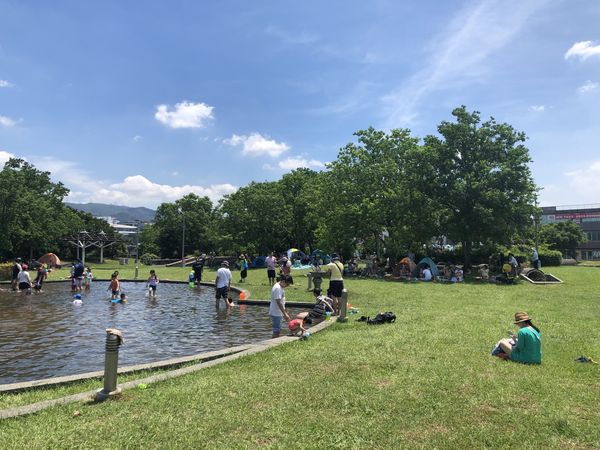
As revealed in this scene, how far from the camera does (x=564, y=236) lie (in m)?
68.9

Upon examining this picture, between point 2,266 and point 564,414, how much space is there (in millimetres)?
34270

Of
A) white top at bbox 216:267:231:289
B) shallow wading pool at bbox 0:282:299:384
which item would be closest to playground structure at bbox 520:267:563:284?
shallow wading pool at bbox 0:282:299:384

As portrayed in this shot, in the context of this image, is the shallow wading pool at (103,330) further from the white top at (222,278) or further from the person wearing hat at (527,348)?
the person wearing hat at (527,348)

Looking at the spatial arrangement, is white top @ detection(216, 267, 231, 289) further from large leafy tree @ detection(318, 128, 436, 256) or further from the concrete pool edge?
large leafy tree @ detection(318, 128, 436, 256)

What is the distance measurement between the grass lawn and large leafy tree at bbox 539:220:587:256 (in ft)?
217

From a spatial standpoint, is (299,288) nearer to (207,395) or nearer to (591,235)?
(207,395)

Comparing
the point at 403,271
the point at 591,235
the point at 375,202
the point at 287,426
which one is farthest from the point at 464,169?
the point at 591,235

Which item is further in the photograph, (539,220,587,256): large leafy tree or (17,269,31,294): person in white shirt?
(539,220,587,256): large leafy tree

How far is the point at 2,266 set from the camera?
30.2 metres

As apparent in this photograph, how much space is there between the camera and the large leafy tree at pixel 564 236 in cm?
6719

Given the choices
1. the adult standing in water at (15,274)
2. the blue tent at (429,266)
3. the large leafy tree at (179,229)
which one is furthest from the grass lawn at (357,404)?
the large leafy tree at (179,229)

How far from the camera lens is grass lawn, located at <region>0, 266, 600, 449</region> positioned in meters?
4.59

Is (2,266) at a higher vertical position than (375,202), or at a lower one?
lower

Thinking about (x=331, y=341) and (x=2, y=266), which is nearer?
(x=331, y=341)
